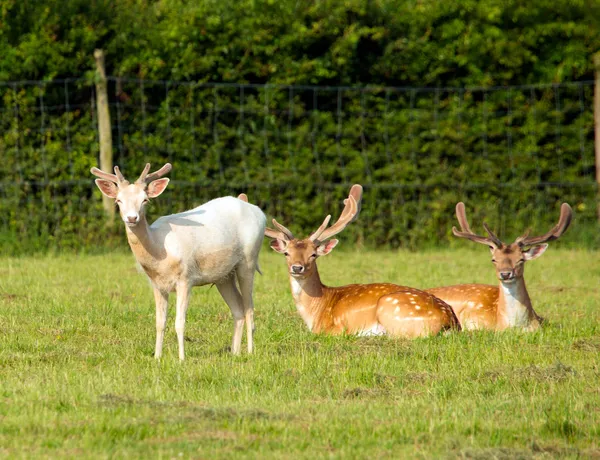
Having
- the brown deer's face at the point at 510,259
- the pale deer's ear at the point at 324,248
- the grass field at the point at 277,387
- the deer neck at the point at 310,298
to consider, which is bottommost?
the grass field at the point at 277,387

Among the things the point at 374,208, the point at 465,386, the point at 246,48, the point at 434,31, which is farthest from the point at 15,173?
the point at 465,386

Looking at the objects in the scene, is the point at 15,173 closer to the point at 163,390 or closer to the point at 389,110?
the point at 389,110

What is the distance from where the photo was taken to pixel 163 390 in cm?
682

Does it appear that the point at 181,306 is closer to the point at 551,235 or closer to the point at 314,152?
the point at 551,235

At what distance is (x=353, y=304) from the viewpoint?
9453 mm

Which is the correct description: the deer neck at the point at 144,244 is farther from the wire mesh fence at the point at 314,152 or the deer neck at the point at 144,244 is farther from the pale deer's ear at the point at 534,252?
the wire mesh fence at the point at 314,152

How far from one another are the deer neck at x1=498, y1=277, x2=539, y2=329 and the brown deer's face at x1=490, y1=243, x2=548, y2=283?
0.22 feet

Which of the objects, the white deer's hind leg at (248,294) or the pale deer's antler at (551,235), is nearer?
the white deer's hind leg at (248,294)

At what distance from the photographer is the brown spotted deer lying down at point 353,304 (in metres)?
9.04

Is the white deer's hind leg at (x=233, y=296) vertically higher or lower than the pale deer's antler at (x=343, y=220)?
lower

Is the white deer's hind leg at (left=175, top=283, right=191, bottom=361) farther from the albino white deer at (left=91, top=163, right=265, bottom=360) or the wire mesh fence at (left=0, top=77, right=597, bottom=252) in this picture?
the wire mesh fence at (left=0, top=77, right=597, bottom=252)

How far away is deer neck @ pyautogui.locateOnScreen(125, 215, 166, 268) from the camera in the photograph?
779cm

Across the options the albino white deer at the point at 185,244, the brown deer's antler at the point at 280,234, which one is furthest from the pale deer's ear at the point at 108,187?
the brown deer's antler at the point at 280,234

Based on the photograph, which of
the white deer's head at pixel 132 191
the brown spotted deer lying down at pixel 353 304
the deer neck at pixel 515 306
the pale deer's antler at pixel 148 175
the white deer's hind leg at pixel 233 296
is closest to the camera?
the white deer's head at pixel 132 191
